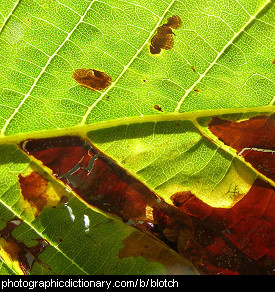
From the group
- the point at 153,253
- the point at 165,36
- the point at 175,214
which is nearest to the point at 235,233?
the point at 175,214

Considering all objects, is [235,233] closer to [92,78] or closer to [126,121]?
[126,121]

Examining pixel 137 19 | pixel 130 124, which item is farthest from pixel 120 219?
pixel 137 19

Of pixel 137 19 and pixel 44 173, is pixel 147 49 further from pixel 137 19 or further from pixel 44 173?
pixel 44 173

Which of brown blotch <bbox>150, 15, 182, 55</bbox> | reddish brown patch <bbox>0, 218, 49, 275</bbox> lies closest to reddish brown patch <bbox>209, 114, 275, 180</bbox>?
brown blotch <bbox>150, 15, 182, 55</bbox>

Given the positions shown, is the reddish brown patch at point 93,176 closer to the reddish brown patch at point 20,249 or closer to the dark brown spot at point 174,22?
the reddish brown patch at point 20,249

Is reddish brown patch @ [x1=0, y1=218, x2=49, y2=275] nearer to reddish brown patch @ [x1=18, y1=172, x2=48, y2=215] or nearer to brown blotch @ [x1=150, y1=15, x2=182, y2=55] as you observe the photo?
reddish brown patch @ [x1=18, y1=172, x2=48, y2=215]

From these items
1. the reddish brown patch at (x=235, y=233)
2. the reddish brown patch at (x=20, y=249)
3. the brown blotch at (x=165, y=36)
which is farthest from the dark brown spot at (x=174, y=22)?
the reddish brown patch at (x=20, y=249)
